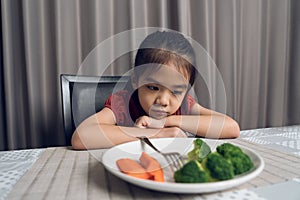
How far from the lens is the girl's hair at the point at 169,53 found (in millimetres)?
889

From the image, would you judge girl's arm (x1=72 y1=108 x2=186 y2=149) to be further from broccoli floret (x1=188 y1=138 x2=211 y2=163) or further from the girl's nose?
broccoli floret (x1=188 y1=138 x2=211 y2=163)

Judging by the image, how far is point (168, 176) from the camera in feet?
1.55

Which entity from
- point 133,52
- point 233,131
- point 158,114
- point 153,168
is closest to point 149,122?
point 158,114

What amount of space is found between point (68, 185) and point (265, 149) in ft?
1.77

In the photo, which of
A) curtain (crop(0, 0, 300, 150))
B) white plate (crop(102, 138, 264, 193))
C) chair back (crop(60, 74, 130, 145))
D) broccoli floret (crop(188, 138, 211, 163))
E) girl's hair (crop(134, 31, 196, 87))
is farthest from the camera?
curtain (crop(0, 0, 300, 150))

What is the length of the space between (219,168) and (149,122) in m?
0.46

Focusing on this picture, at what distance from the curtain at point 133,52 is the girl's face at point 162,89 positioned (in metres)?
0.58

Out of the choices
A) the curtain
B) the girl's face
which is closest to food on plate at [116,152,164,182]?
the girl's face

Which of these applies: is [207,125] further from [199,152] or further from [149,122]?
[199,152]

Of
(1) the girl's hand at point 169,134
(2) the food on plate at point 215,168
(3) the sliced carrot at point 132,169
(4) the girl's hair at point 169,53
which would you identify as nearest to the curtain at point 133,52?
(4) the girl's hair at point 169,53

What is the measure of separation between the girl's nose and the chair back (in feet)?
1.05

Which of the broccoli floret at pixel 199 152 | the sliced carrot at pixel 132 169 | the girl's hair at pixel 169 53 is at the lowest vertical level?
the sliced carrot at pixel 132 169

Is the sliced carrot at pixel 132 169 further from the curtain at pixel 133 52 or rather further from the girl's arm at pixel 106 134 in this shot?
the curtain at pixel 133 52

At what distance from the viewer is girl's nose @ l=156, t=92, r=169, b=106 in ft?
2.82
